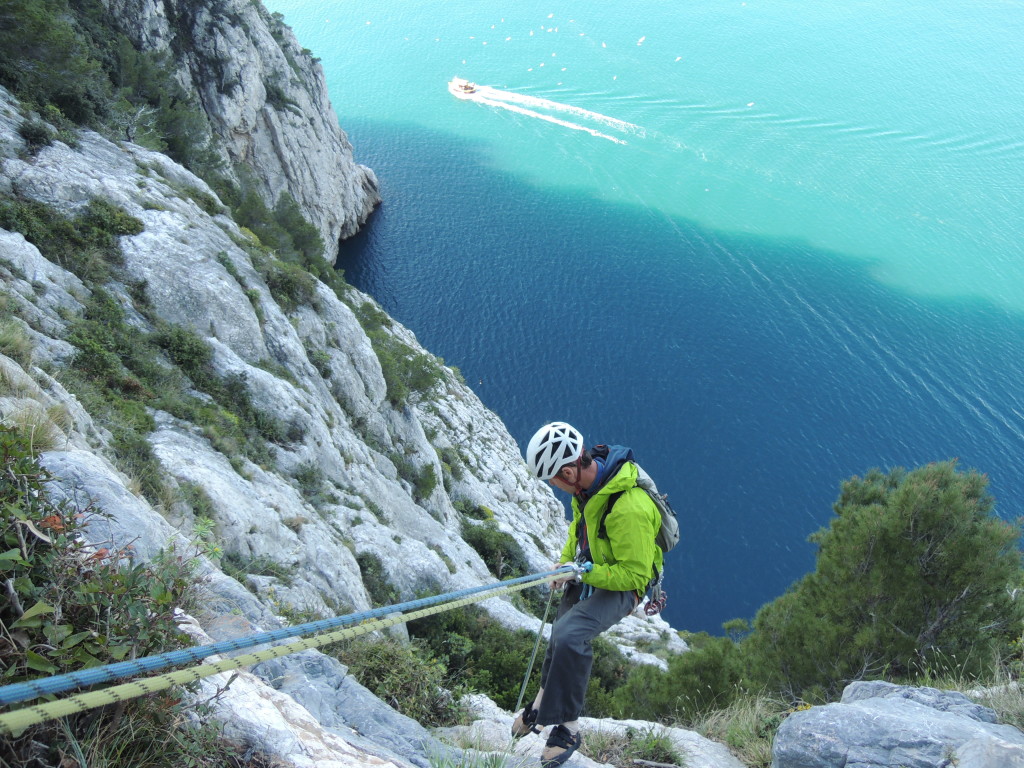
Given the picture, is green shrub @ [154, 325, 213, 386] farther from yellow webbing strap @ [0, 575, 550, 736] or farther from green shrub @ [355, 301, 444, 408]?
yellow webbing strap @ [0, 575, 550, 736]

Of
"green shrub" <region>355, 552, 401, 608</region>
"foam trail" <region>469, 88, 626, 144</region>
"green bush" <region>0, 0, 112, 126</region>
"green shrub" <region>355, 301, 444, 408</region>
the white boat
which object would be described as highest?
the white boat

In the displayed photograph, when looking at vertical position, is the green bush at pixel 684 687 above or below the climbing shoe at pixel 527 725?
below

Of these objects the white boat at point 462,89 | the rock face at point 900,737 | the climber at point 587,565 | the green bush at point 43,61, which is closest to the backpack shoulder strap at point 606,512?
the climber at point 587,565

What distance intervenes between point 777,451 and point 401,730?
150ft

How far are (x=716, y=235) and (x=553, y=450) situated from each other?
64350 millimetres

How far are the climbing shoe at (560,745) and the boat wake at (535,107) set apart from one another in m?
76.9

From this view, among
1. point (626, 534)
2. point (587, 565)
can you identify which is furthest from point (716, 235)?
point (626, 534)

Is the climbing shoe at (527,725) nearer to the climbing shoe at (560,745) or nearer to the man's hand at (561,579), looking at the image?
the climbing shoe at (560,745)

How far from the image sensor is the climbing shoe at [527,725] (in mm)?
5809

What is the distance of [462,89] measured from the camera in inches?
3248

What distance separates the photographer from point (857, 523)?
34.6ft

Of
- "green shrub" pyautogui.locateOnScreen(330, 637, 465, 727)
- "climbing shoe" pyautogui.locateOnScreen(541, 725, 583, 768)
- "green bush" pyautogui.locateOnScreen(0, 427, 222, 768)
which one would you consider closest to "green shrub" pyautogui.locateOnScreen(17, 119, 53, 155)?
"green shrub" pyautogui.locateOnScreen(330, 637, 465, 727)

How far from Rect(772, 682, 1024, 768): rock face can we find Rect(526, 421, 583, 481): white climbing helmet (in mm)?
3111

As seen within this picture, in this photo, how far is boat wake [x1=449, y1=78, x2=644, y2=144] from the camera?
77.2 meters
